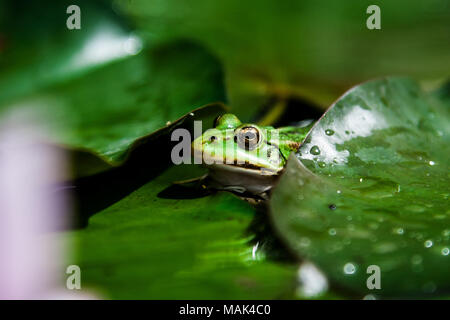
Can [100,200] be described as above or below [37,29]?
below

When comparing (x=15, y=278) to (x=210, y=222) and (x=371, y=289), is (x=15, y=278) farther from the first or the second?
(x=371, y=289)

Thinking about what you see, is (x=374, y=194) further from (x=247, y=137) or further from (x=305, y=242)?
(x=247, y=137)

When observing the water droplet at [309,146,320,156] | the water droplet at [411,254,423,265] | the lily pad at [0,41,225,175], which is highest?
the lily pad at [0,41,225,175]

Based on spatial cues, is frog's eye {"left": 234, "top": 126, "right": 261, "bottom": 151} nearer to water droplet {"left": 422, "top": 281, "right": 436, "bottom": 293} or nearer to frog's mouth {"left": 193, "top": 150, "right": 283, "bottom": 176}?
frog's mouth {"left": 193, "top": 150, "right": 283, "bottom": 176}

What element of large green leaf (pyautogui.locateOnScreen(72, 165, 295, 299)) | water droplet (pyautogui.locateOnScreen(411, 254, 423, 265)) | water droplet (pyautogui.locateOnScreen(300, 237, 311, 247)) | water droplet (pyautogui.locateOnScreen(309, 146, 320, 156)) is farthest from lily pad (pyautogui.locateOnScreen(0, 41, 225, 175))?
water droplet (pyautogui.locateOnScreen(411, 254, 423, 265))

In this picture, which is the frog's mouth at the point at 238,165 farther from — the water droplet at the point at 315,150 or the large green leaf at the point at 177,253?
the water droplet at the point at 315,150
